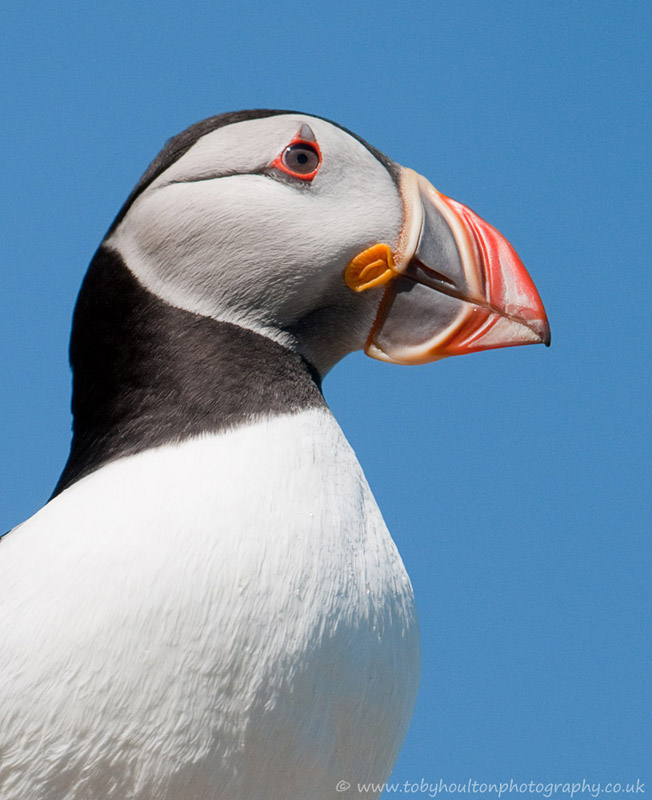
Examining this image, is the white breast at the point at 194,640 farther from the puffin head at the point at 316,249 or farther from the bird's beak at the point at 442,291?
the bird's beak at the point at 442,291

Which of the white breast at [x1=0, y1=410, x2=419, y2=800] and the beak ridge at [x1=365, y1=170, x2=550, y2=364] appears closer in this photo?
the white breast at [x1=0, y1=410, x2=419, y2=800]

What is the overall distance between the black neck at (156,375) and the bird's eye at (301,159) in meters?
0.46

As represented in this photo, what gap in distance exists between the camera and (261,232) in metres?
2.90

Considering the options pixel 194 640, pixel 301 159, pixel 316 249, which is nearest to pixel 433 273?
pixel 316 249

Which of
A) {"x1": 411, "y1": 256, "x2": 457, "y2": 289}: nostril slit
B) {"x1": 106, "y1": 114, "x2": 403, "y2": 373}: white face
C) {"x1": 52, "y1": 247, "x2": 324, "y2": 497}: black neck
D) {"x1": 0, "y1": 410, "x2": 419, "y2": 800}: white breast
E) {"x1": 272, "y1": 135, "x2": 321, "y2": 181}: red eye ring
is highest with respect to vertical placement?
{"x1": 272, "y1": 135, "x2": 321, "y2": 181}: red eye ring

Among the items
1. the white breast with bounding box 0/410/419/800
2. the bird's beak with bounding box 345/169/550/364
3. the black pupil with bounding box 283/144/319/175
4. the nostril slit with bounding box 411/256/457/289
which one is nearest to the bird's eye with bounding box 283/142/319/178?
the black pupil with bounding box 283/144/319/175

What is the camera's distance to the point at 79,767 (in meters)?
2.34

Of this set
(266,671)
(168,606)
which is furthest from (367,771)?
(168,606)

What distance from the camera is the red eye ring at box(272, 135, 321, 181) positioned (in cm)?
296

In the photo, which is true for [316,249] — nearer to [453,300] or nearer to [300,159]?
[300,159]

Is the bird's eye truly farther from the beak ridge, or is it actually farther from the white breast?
the white breast

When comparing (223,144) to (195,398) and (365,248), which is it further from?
(195,398)

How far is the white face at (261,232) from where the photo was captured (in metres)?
2.91

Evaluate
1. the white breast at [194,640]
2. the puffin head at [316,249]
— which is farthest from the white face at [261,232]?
the white breast at [194,640]
